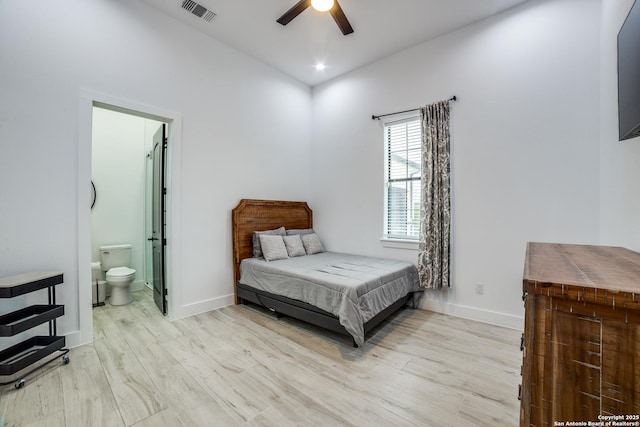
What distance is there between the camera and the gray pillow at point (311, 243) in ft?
13.6

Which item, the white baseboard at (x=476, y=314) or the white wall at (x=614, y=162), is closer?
the white wall at (x=614, y=162)

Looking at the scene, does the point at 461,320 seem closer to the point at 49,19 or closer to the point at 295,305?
the point at 295,305

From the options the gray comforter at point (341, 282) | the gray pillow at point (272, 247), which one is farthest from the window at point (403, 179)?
the gray pillow at point (272, 247)

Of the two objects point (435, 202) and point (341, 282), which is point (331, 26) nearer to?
point (435, 202)

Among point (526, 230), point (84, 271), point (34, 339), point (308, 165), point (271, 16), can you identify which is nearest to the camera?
point (34, 339)

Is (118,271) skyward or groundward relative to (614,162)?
groundward

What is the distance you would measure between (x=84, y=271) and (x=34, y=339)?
1.97ft

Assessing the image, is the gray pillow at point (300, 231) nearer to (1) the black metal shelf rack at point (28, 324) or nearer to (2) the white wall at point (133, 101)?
(2) the white wall at point (133, 101)

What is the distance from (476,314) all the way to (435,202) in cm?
136

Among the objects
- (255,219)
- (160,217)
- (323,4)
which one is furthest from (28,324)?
(323,4)

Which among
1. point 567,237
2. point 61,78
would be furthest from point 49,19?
point 567,237

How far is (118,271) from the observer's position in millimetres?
3652

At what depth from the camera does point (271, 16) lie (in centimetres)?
309

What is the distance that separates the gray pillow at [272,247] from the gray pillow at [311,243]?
18.4 inches
